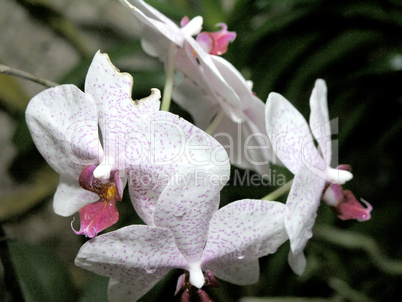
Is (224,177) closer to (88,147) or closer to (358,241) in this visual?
(88,147)

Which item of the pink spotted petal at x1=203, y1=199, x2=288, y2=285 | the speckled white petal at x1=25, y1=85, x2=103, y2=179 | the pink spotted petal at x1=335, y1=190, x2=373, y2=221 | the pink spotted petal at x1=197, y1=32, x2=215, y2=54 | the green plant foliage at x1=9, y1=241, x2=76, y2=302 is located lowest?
the green plant foliage at x1=9, y1=241, x2=76, y2=302

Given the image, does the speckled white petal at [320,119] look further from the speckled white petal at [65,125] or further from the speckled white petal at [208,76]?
the speckled white petal at [65,125]

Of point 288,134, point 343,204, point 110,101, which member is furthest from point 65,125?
point 343,204

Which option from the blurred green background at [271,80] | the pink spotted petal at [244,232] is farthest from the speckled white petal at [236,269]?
the blurred green background at [271,80]

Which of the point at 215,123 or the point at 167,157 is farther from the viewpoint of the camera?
the point at 215,123

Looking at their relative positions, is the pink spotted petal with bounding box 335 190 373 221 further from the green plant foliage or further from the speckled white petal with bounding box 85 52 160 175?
the green plant foliage

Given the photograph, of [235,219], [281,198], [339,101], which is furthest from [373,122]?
[235,219]

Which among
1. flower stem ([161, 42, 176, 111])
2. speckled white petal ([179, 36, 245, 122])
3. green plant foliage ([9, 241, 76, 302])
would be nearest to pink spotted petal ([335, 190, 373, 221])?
speckled white petal ([179, 36, 245, 122])

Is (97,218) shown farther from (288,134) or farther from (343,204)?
(343,204)
